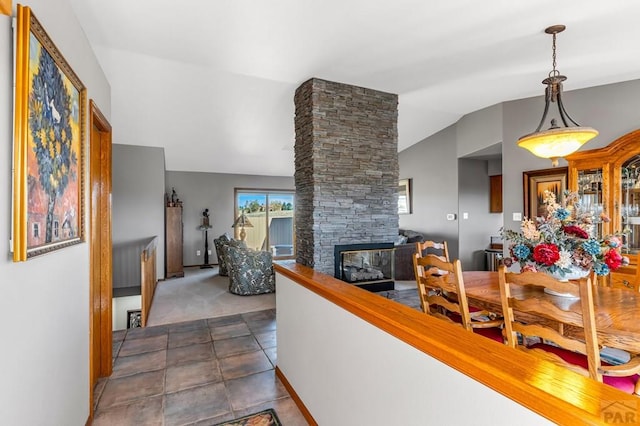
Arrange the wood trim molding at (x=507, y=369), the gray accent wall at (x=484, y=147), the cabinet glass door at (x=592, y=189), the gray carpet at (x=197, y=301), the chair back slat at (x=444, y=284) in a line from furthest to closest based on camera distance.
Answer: the gray carpet at (x=197, y=301)
the gray accent wall at (x=484, y=147)
the cabinet glass door at (x=592, y=189)
the chair back slat at (x=444, y=284)
the wood trim molding at (x=507, y=369)

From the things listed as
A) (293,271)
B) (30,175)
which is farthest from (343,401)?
(30,175)

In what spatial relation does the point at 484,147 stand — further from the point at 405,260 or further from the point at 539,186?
the point at 405,260

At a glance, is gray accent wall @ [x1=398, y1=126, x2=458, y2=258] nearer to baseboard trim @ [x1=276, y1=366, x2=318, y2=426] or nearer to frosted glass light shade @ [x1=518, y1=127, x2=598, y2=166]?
frosted glass light shade @ [x1=518, y1=127, x2=598, y2=166]

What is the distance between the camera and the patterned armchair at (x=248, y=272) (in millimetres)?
4902

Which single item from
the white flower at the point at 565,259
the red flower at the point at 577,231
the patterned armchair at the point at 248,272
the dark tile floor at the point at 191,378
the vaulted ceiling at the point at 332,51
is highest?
the vaulted ceiling at the point at 332,51

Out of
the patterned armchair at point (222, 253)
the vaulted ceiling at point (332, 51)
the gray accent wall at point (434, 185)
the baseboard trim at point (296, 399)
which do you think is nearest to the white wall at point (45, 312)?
the vaulted ceiling at point (332, 51)

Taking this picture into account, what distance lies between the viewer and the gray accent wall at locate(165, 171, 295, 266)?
7543 mm

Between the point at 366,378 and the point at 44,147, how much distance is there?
1.66m

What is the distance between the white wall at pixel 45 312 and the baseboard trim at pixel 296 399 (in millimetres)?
1247

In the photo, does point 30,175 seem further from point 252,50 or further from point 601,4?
point 601,4

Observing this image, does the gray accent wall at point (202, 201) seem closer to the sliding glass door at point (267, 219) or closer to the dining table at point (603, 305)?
the sliding glass door at point (267, 219)

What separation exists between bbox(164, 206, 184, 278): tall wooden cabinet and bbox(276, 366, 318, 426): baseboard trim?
4.57 metres

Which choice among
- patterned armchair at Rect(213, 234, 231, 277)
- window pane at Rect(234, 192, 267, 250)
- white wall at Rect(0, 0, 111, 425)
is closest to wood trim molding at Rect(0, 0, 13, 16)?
white wall at Rect(0, 0, 111, 425)

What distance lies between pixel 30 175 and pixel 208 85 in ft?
9.89
